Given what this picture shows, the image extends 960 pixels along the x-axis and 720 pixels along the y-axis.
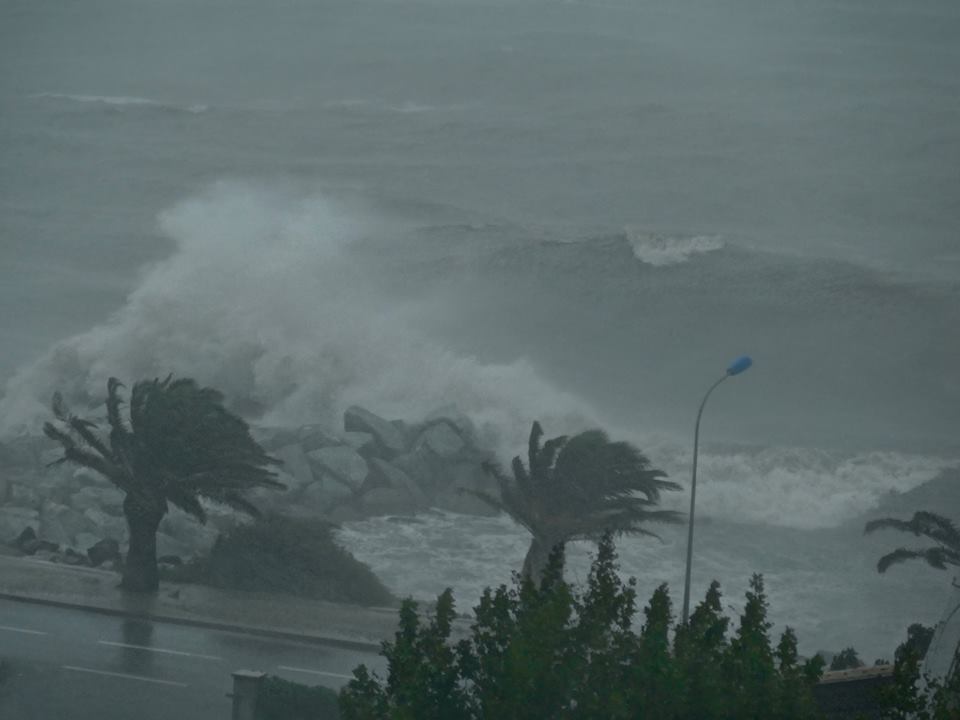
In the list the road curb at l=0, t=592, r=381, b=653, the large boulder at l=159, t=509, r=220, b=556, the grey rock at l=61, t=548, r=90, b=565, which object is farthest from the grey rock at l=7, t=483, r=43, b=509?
the road curb at l=0, t=592, r=381, b=653

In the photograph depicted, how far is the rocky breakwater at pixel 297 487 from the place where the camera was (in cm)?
2003

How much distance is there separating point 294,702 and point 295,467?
1256cm

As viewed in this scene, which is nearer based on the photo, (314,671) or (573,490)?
(314,671)

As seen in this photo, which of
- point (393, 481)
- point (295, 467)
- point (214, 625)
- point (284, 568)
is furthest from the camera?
point (393, 481)

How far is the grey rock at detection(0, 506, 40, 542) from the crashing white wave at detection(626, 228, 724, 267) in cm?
2199

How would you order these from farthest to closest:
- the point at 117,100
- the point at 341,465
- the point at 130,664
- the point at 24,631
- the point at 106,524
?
the point at 117,100 → the point at 341,465 → the point at 106,524 → the point at 24,631 → the point at 130,664

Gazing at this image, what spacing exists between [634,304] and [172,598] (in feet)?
73.3

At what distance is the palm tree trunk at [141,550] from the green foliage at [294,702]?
5.59m

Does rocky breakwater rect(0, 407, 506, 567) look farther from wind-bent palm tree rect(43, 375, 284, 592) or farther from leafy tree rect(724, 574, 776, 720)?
leafy tree rect(724, 574, 776, 720)

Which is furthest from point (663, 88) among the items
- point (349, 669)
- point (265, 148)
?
point (349, 669)

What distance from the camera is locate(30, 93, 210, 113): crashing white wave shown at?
50938 millimetres

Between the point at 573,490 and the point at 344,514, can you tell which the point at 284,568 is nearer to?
the point at 573,490

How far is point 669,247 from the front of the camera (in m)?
39.0

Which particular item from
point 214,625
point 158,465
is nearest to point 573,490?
point 214,625
